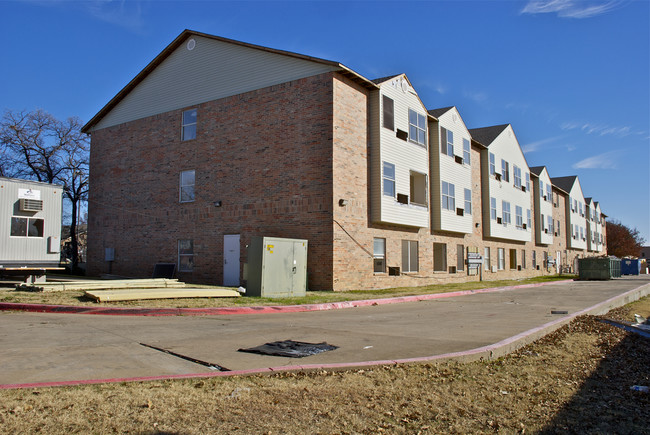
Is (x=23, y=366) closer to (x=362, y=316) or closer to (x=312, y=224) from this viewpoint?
(x=362, y=316)

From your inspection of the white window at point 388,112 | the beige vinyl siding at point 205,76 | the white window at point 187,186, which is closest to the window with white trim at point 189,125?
the beige vinyl siding at point 205,76

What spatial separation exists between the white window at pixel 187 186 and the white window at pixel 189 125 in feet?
5.70

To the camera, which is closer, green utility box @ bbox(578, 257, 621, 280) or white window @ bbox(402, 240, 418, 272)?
white window @ bbox(402, 240, 418, 272)

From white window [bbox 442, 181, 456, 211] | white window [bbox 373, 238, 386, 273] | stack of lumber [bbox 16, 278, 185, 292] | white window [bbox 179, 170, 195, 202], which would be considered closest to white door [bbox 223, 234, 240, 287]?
white window [bbox 179, 170, 195, 202]

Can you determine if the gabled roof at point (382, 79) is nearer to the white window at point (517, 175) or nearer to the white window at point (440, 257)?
the white window at point (440, 257)

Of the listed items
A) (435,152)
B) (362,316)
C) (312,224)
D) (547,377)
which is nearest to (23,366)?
(547,377)

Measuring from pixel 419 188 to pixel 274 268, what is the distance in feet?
37.6

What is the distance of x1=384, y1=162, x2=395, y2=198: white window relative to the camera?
21.0 meters

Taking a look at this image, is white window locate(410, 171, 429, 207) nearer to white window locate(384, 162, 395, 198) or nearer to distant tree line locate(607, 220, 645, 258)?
white window locate(384, 162, 395, 198)

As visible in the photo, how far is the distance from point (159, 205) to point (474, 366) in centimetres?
2037

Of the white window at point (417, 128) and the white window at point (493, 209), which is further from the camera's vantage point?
the white window at point (493, 209)

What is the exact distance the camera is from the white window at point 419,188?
24.4 m

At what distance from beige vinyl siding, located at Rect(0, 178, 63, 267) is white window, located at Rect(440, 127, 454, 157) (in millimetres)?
18024

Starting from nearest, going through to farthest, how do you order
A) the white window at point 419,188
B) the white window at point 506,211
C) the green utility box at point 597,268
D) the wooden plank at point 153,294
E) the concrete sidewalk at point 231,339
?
the concrete sidewalk at point 231,339 → the wooden plank at point 153,294 → the white window at point 419,188 → the white window at point 506,211 → the green utility box at point 597,268
